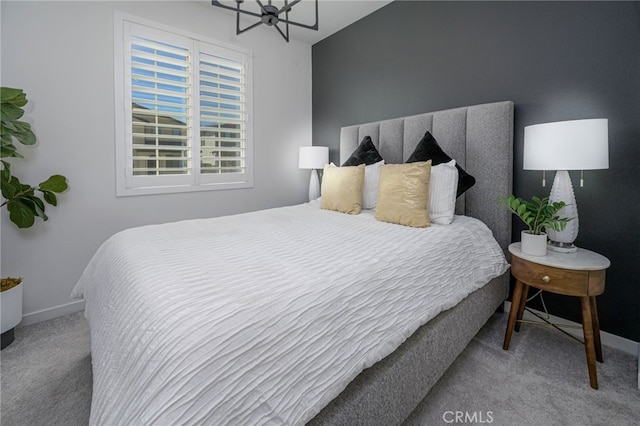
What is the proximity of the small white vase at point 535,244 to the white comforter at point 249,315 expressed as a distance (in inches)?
16.4

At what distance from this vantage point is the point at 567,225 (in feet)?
5.78

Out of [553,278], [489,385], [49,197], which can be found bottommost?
[489,385]

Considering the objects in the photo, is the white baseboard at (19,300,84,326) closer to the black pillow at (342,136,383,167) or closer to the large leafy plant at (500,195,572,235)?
the black pillow at (342,136,383,167)

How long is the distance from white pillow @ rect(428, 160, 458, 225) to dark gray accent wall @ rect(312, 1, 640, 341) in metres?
0.55

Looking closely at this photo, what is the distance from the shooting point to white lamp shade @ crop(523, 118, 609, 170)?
5.16 feet

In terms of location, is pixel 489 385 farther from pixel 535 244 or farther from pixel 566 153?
pixel 566 153

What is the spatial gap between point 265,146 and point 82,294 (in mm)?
2360

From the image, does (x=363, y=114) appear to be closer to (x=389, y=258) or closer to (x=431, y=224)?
(x=431, y=224)

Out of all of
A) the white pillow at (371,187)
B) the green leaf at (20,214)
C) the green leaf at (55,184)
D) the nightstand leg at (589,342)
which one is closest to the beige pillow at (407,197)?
the white pillow at (371,187)

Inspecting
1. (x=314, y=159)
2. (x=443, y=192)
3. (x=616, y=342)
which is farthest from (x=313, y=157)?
(x=616, y=342)

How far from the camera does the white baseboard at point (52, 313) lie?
90.6 inches

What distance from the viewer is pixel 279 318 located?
88 cm

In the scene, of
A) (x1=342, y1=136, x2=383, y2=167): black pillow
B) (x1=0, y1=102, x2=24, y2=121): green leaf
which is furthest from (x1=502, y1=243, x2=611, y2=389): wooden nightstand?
(x1=0, y1=102, x2=24, y2=121): green leaf

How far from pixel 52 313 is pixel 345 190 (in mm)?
2598
